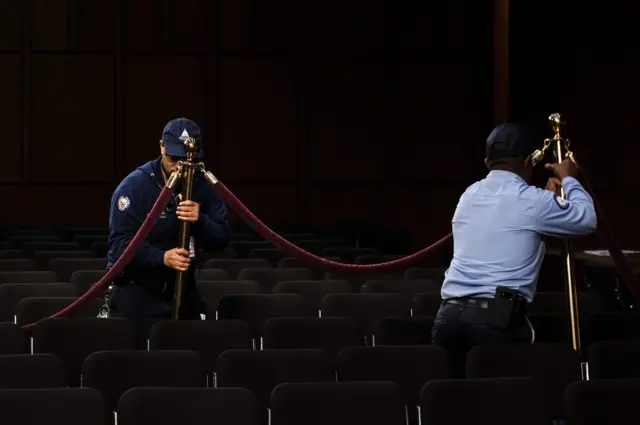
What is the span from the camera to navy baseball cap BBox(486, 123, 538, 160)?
506 centimetres

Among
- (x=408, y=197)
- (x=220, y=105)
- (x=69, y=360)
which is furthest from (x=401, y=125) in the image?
(x=69, y=360)

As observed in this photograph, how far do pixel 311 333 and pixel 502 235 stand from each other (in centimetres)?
120

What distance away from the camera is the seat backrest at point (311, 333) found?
571cm

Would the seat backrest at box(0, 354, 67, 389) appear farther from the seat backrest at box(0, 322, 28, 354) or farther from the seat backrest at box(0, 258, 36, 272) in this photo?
the seat backrest at box(0, 258, 36, 272)

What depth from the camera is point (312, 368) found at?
4891mm

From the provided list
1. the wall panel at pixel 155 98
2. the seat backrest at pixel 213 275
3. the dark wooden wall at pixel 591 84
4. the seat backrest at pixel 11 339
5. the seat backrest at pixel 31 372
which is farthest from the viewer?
the wall panel at pixel 155 98

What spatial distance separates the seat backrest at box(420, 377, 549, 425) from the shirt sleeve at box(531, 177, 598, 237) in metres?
0.84

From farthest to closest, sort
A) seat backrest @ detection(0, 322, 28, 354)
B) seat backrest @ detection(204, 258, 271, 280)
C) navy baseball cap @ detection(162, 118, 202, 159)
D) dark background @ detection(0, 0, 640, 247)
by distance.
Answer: dark background @ detection(0, 0, 640, 247)
seat backrest @ detection(204, 258, 271, 280)
navy baseball cap @ detection(162, 118, 202, 159)
seat backrest @ detection(0, 322, 28, 354)

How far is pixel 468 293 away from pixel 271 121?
424 inches

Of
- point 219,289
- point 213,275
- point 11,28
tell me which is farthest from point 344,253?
point 11,28

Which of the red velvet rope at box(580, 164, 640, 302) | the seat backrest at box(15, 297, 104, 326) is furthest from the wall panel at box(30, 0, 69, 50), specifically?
the red velvet rope at box(580, 164, 640, 302)

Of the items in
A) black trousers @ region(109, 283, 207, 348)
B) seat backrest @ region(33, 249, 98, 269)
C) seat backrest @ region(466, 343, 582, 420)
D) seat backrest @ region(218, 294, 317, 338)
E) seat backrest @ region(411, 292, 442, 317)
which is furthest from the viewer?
seat backrest @ region(33, 249, 98, 269)

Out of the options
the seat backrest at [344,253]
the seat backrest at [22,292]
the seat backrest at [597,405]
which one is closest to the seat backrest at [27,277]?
the seat backrest at [22,292]

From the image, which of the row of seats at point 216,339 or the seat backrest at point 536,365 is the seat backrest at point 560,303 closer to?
the row of seats at point 216,339
